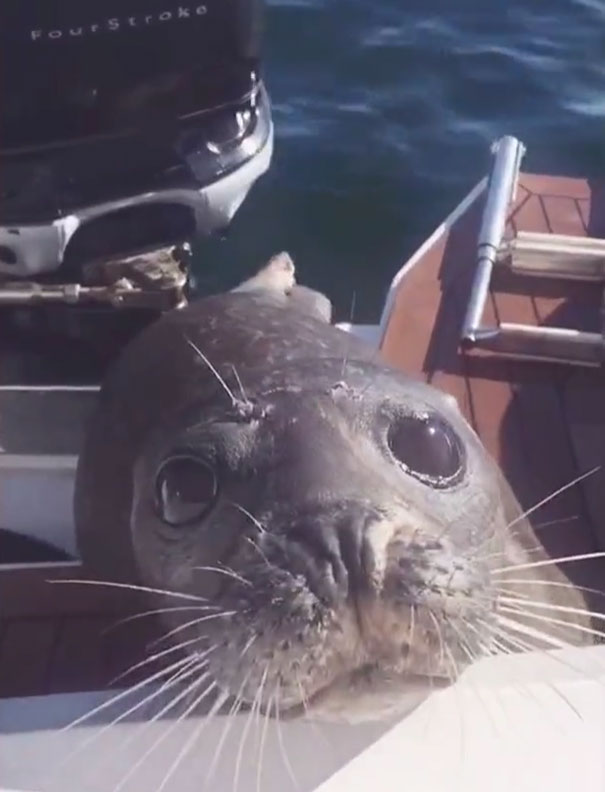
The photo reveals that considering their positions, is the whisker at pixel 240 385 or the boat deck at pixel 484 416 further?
the boat deck at pixel 484 416

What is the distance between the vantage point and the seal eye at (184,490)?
2217 mm

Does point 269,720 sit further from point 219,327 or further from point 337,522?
point 219,327

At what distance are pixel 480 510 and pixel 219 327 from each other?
80 centimetres

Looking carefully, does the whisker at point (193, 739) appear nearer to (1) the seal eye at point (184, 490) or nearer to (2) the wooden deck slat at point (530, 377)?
(1) the seal eye at point (184, 490)

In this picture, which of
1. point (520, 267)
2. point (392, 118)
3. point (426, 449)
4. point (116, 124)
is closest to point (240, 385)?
point (426, 449)

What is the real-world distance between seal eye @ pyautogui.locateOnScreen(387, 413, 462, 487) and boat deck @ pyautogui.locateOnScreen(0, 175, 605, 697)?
70cm

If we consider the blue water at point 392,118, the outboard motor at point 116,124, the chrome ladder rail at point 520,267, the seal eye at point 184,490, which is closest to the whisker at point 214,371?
the seal eye at point 184,490

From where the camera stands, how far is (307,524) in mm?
1964

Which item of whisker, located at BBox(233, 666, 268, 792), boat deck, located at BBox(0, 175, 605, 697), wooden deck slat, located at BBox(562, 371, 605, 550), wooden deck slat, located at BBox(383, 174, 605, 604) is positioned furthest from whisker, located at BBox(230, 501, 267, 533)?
wooden deck slat, located at BBox(562, 371, 605, 550)

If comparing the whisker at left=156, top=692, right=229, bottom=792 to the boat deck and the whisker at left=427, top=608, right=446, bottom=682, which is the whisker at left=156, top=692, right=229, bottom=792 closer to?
the whisker at left=427, top=608, right=446, bottom=682

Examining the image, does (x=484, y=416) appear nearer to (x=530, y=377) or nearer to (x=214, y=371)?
(x=530, y=377)

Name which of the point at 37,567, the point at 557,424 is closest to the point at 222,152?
the point at 557,424

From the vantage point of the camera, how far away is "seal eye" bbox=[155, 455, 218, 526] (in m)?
2.22

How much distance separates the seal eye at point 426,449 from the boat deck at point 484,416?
697 millimetres
